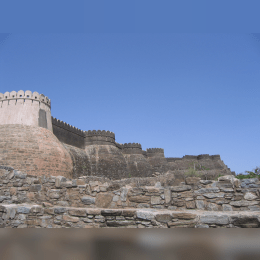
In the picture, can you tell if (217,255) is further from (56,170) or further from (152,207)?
(56,170)

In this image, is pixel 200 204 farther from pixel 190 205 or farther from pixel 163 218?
pixel 163 218

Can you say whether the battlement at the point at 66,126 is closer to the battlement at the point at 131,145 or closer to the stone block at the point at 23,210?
the battlement at the point at 131,145

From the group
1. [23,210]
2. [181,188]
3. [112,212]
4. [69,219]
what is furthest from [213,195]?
[23,210]

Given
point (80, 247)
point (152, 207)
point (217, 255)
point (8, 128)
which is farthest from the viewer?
point (8, 128)

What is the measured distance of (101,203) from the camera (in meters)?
4.82

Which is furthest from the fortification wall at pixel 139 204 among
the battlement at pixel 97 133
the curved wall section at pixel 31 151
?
the battlement at pixel 97 133

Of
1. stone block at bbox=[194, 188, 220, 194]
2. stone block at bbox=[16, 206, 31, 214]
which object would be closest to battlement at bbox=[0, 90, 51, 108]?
stone block at bbox=[16, 206, 31, 214]

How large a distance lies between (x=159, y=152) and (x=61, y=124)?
17304 millimetres

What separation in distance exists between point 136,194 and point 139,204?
0.75 feet

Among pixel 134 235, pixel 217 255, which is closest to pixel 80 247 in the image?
pixel 134 235

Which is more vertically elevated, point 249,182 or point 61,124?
point 61,124

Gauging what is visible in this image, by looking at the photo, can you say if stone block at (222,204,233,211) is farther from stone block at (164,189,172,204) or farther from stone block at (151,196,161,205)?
stone block at (151,196,161,205)

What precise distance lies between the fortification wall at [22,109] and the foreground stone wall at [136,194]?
1014 centimetres

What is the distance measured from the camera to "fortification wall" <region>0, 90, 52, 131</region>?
14.8 m
